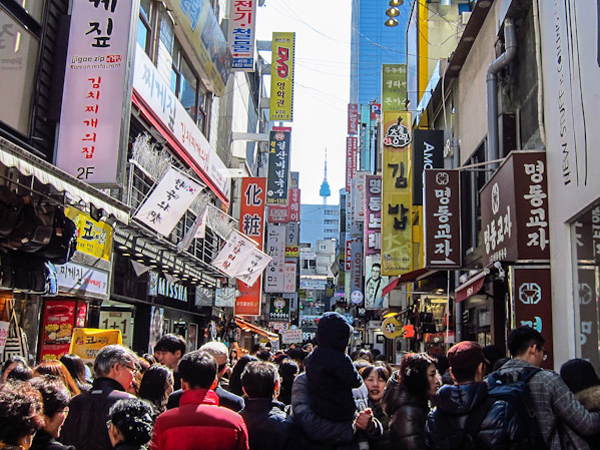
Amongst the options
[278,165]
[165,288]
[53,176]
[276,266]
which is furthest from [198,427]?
[276,266]

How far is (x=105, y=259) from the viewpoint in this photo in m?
11.7

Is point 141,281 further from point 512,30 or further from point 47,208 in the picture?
point 512,30

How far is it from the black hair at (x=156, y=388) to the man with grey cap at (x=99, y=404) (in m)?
0.28

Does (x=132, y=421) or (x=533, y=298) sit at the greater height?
(x=533, y=298)

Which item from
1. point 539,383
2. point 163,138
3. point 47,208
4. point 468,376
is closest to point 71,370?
point 47,208

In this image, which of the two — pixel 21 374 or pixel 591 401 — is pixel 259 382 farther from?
pixel 591 401

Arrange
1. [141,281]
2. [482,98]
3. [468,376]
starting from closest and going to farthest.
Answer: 1. [468,376]
2. [482,98]
3. [141,281]

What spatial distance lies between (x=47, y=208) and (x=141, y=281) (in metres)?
7.10

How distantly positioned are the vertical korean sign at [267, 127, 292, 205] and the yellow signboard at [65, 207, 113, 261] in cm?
2562

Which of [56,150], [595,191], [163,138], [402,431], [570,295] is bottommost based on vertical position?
[402,431]

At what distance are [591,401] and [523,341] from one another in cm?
64

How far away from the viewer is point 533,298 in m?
8.95

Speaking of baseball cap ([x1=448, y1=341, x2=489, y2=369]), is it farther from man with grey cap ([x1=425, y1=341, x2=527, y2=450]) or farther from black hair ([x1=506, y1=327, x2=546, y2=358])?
black hair ([x1=506, y1=327, x2=546, y2=358])

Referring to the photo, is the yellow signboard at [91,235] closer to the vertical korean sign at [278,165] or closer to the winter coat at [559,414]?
the winter coat at [559,414]
